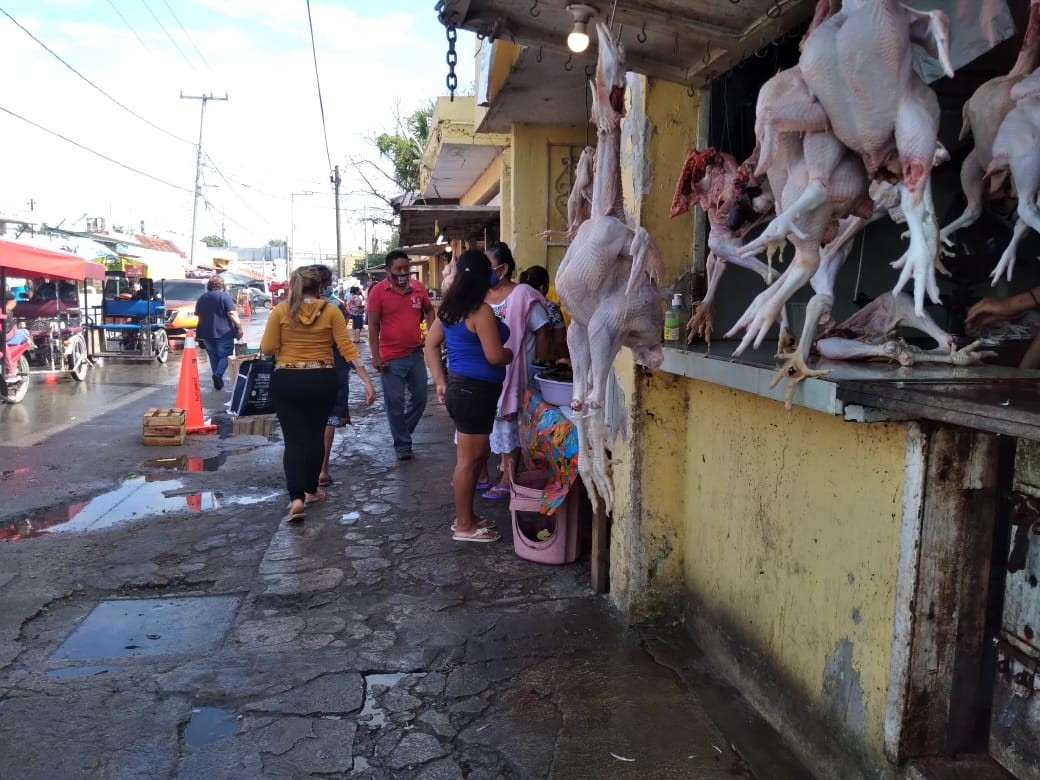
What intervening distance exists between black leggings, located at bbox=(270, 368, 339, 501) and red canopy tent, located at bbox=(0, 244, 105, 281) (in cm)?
822

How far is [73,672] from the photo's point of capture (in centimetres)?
342

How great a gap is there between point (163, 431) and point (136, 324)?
10.5 m

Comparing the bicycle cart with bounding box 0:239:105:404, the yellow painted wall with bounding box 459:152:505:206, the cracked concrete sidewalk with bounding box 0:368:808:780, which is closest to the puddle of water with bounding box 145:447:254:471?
the cracked concrete sidewalk with bounding box 0:368:808:780

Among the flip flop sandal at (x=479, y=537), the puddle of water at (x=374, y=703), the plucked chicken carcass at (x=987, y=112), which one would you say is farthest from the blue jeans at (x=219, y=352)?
the plucked chicken carcass at (x=987, y=112)

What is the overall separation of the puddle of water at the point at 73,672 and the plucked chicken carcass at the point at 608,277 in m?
2.45

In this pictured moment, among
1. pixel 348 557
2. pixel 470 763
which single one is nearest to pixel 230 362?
pixel 348 557

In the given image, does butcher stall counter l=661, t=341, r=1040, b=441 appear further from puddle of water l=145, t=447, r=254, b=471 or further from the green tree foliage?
the green tree foliage

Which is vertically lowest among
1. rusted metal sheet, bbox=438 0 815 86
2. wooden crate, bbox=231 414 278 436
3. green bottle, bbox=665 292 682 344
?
wooden crate, bbox=231 414 278 436

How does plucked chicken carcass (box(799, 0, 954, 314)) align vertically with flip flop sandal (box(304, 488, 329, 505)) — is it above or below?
above

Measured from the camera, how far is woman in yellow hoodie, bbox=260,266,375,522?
512cm

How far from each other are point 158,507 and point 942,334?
217 inches

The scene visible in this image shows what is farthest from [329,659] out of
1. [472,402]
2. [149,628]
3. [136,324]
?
[136,324]

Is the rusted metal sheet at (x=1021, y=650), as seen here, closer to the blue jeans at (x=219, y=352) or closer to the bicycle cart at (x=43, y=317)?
the blue jeans at (x=219, y=352)

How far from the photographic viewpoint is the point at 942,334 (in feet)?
8.50
